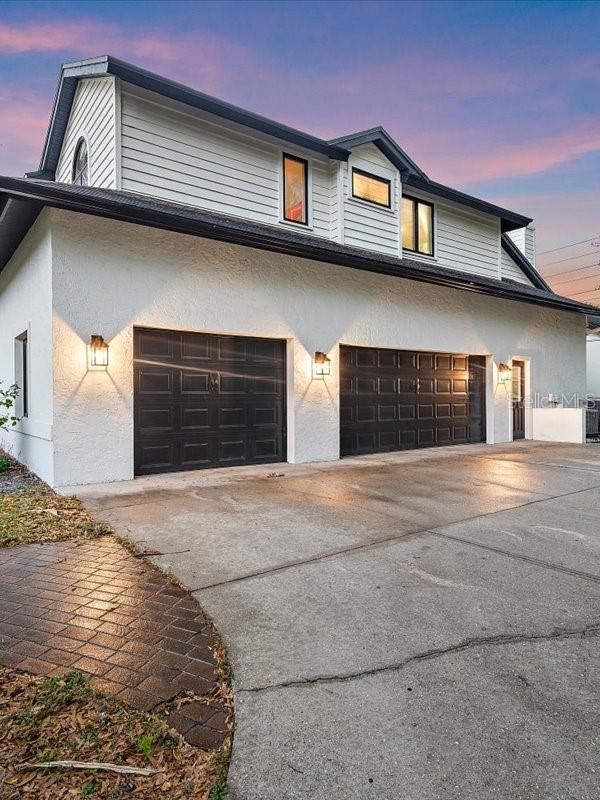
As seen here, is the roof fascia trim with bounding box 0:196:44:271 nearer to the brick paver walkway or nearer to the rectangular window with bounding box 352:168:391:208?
the brick paver walkway

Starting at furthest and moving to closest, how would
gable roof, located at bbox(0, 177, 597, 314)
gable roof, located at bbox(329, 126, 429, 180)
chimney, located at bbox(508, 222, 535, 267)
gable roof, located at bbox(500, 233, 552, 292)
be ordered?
1. chimney, located at bbox(508, 222, 535, 267)
2. gable roof, located at bbox(500, 233, 552, 292)
3. gable roof, located at bbox(329, 126, 429, 180)
4. gable roof, located at bbox(0, 177, 597, 314)

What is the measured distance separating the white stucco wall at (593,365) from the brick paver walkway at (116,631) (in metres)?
19.6

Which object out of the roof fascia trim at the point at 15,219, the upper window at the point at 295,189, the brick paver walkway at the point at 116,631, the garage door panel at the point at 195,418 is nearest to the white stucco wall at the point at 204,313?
the roof fascia trim at the point at 15,219

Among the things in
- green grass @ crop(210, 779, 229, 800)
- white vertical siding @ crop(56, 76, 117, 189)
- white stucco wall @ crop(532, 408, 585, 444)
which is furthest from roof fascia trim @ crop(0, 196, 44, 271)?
white stucco wall @ crop(532, 408, 585, 444)

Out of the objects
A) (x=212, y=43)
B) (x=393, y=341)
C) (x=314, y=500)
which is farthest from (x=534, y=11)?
(x=314, y=500)

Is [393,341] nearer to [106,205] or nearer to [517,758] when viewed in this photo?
[106,205]

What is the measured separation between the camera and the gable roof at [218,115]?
7055 millimetres

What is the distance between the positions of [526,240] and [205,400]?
45.0ft

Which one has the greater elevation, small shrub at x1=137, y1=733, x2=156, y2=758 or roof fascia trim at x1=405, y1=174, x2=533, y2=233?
roof fascia trim at x1=405, y1=174, x2=533, y2=233

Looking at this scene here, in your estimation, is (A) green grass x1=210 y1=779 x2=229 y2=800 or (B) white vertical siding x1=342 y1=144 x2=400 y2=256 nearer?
(A) green grass x1=210 y1=779 x2=229 y2=800

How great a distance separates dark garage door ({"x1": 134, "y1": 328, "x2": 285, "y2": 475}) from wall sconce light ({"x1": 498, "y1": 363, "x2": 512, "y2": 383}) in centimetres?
605

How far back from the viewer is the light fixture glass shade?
6.05 meters

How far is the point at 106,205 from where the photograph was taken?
18.1 feet

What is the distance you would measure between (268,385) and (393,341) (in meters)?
2.87
